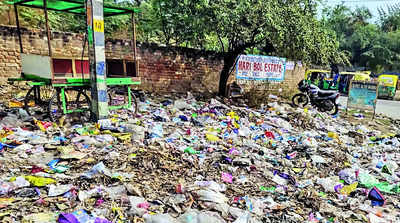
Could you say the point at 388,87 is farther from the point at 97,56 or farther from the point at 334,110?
the point at 97,56

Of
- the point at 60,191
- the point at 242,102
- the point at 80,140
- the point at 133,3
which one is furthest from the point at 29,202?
the point at 133,3

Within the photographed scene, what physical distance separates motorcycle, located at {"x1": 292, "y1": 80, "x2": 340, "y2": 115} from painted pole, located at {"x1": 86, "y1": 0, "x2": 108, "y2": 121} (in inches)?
248

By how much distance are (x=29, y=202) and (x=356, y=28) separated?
115ft

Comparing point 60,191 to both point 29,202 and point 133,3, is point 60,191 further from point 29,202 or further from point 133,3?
point 133,3

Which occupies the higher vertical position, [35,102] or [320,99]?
[35,102]

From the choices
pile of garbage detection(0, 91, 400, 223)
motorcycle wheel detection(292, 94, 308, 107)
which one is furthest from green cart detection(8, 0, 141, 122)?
motorcycle wheel detection(292, 94, 308, 107)

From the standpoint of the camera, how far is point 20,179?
2781mm

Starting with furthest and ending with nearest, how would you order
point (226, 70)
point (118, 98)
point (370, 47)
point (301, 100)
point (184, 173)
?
point (370, 47) → point (301, 100) → point (226, 70) → point (118, 98) → point (184, 173)

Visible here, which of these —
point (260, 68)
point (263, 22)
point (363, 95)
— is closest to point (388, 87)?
point (363, 95)

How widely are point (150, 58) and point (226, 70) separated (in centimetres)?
231

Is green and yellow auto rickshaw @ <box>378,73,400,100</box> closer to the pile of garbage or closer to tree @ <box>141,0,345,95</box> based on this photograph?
tree @ <box>141,0,345,95</box>

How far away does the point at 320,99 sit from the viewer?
29.3 feet

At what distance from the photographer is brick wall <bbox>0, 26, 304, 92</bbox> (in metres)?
6.29

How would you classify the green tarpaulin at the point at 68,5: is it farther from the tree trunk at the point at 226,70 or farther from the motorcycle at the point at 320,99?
the motorcycle at the point at 320,99
